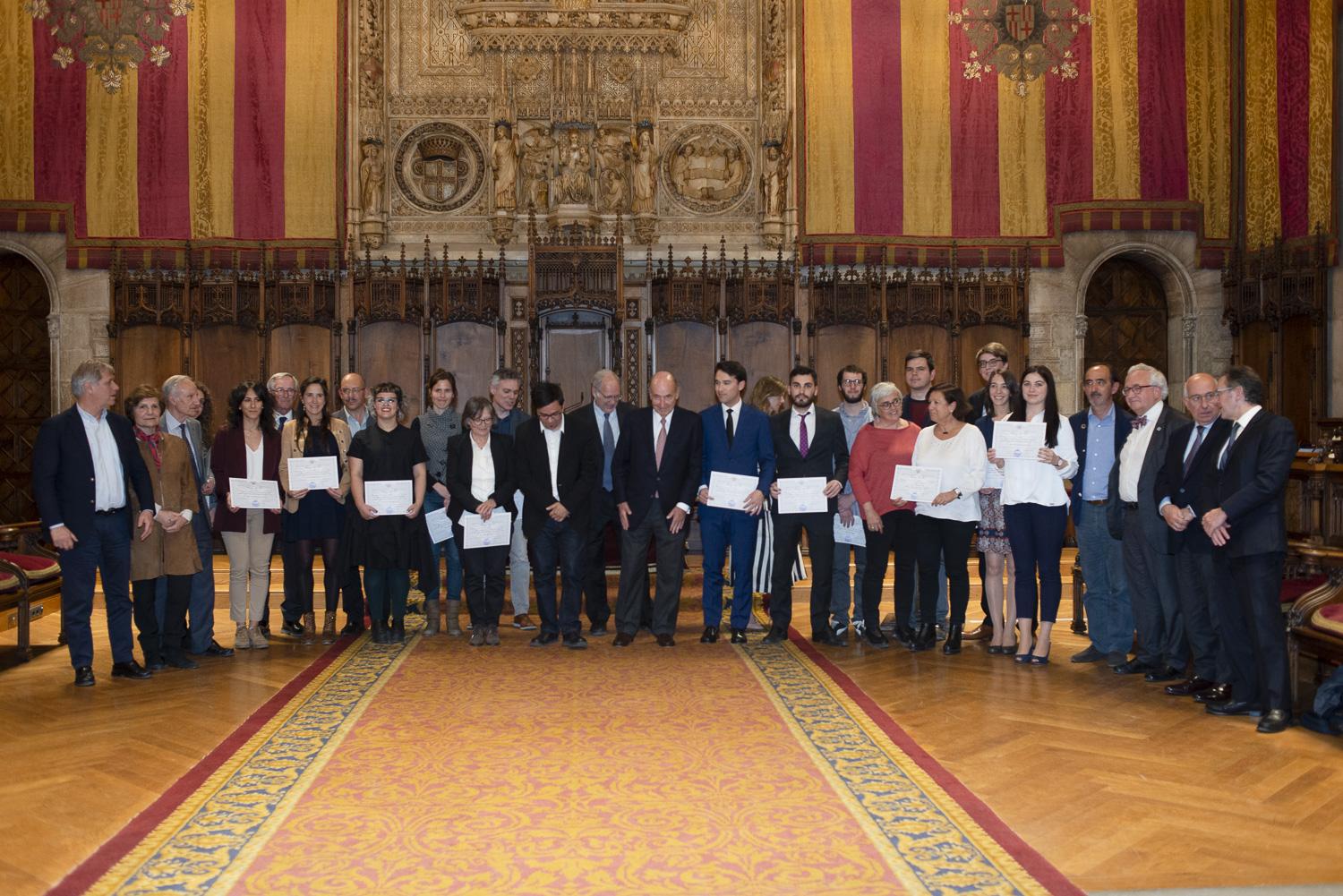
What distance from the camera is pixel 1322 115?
37.2ft

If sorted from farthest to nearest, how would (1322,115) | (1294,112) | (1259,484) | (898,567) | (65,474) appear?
(1294,112) → (1322,115) → (898,567) → (65,474) → (1259,484)

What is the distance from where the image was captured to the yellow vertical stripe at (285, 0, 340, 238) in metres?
12.8

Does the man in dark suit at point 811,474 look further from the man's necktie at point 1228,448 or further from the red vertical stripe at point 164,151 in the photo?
the red vertical stripe at point 164,151

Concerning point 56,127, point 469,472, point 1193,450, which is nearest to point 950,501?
point 1193,450

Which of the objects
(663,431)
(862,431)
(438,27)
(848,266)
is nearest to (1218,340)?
(848,266)

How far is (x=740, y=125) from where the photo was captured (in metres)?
13.2

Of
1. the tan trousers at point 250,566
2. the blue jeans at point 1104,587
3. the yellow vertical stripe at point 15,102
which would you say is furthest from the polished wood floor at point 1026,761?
the yellow vertical stripe at point 15,102

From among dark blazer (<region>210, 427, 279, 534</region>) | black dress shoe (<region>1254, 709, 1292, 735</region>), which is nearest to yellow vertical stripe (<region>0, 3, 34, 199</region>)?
dark blazer (<region>210, 427, 279, 534</region>)

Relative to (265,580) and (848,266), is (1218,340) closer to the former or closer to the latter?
(848,266)

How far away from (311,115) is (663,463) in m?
8.23

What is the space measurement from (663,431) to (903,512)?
4.90 feet

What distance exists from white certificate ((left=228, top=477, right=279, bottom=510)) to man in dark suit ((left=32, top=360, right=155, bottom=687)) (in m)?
0.55

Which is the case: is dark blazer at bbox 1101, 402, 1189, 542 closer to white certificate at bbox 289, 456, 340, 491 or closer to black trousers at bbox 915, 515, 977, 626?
black trousers at bbox 915, 515, 977, 626

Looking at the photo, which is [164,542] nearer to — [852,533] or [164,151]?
[852,533]
